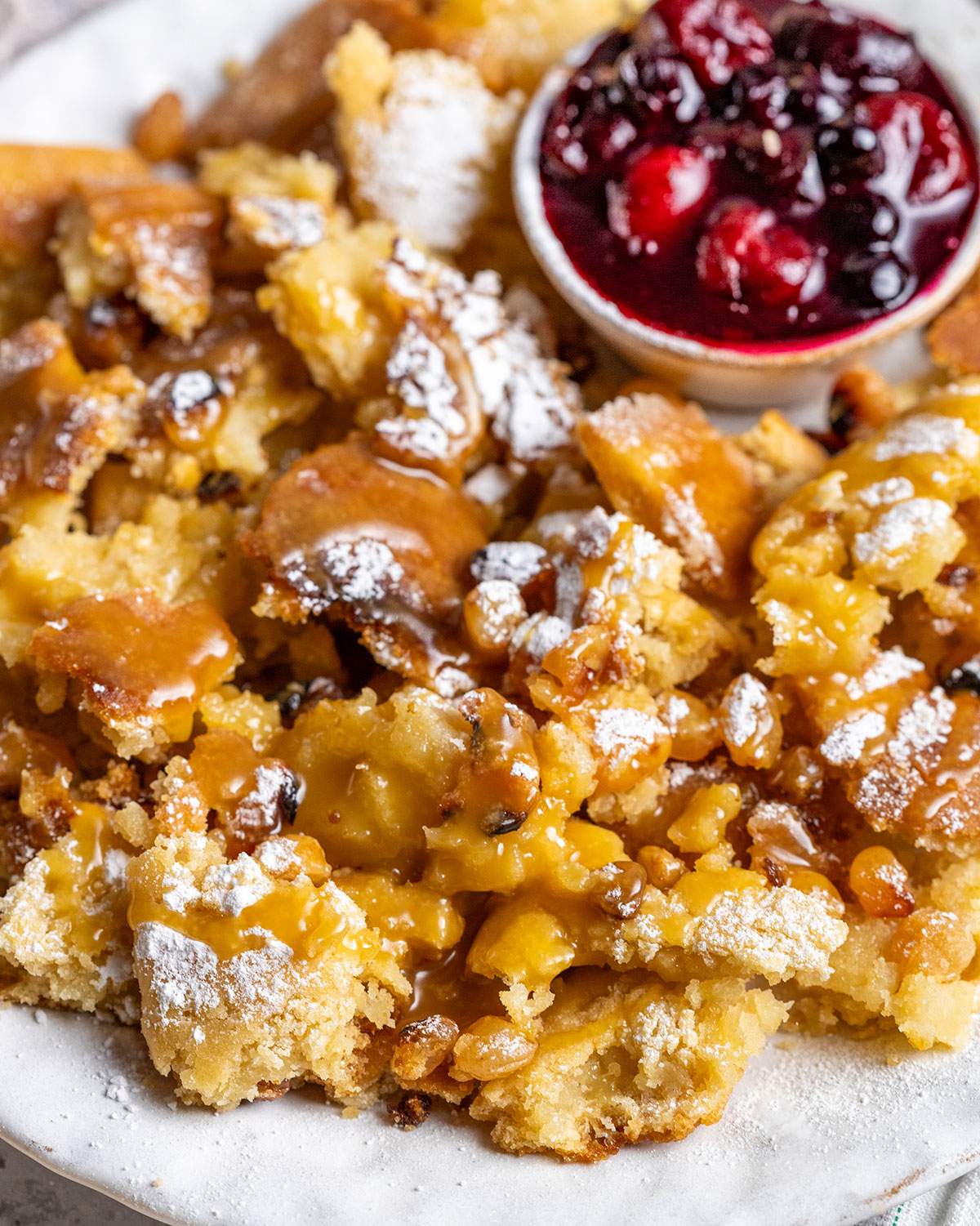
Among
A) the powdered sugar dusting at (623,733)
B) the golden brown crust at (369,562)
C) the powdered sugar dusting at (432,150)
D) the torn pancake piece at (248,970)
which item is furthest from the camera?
the powdered sugar dusting at (432,150)

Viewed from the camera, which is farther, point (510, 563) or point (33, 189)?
point (33, 189)

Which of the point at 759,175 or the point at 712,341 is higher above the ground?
the point at 759,175

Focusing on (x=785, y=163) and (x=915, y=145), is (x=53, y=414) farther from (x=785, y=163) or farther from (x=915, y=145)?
(x=915, y=145)

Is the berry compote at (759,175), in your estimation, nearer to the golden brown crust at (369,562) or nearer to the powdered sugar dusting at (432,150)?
the powdered sugar dusting at (432,150)

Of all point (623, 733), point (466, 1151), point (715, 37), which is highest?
point (715, 37)

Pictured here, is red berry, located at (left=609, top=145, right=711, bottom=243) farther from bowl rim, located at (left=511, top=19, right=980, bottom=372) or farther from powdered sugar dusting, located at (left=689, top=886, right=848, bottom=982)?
powdered sugar dusting, located at (left=689, top=886, right=848, bottom=982)

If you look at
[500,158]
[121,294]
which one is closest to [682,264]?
[500,158]

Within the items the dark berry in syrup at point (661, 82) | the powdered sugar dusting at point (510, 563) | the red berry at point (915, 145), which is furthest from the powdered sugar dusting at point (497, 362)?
the red berry at point (915, 145)

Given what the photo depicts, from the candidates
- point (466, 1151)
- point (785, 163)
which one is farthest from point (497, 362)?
point (466, 1151)
